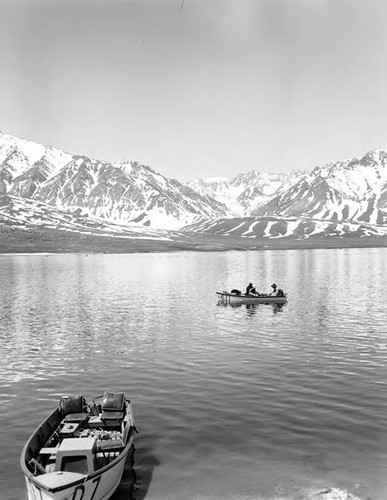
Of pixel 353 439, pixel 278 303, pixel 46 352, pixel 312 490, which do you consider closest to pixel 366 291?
pixel 278 303

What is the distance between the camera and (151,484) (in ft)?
77.3

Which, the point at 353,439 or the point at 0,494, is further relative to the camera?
the point at 353,439

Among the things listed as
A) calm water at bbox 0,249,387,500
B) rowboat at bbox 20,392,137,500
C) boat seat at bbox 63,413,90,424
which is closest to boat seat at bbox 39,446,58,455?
rowboat at bbox 20,392,137,500

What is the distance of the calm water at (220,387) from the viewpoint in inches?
949

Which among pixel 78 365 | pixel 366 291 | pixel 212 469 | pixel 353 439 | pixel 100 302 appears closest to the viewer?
pixel 212 469

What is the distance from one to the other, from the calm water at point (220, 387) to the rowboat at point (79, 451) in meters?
1.64

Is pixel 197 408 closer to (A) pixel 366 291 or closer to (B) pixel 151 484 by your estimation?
(B) pixel 151 484

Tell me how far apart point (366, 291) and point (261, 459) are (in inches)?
3124

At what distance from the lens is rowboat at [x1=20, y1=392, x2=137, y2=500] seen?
1936 cm

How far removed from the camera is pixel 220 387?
37.9 m

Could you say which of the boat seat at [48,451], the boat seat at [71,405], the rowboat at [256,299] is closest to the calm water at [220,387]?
the boat seat at [48,451]

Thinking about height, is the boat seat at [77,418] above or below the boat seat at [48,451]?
below

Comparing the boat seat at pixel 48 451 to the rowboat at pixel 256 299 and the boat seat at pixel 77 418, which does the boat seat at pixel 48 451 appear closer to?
the boat seat at pixel 77 418

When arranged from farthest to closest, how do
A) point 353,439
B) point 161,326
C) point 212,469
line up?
point 161,326, point 353,439, point 212,469
